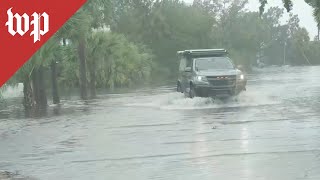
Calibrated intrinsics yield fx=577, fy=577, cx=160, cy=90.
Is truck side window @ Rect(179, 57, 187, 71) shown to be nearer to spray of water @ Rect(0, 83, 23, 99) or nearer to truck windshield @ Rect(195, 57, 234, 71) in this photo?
truck windshield @ Rect(195, 57, 234, 71)

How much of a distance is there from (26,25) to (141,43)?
185 feet

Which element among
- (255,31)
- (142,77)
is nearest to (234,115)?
(142,77)

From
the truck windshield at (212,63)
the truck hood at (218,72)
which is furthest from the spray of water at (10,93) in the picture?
the truck windshield at (212,63)

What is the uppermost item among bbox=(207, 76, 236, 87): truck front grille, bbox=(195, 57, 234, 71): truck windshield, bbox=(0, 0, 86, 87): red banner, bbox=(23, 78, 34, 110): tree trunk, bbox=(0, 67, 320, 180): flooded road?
bbox=(0, 0, 86, 87): red banner

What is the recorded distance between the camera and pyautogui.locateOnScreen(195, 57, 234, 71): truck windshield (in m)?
23.7

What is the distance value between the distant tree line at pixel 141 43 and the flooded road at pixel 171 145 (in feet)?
8.25

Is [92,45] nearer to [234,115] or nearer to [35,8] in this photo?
[35,8]

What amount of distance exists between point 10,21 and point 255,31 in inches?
4358

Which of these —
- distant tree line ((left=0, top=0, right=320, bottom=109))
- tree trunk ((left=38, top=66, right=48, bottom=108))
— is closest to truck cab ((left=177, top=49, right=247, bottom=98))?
distant tree line ((left=0, top=0, right=320, bottom=109))

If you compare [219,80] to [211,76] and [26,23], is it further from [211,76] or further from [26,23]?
[26,23]

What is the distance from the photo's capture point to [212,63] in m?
23.9

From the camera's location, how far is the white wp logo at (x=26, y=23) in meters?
18.8

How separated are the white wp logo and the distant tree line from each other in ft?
2.63

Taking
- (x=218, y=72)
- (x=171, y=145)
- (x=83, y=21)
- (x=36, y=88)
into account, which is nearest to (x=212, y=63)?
(x=218, y=72)
